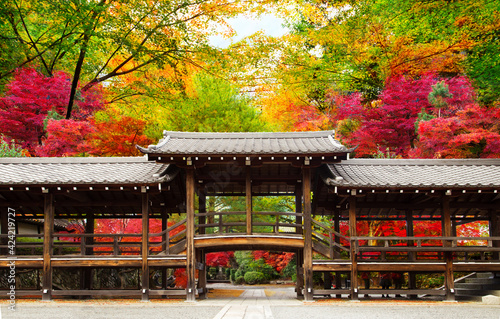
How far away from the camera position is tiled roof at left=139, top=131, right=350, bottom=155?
42.3ft

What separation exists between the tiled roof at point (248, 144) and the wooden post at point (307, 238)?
3.38 feet

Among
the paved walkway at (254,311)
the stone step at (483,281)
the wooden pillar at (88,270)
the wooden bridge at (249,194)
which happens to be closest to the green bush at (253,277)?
the wooden bridge at (249,194)

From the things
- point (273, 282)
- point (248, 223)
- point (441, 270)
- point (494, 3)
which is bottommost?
point (273, 282)

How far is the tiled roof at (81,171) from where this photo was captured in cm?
1320

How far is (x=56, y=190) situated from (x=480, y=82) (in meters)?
23.8

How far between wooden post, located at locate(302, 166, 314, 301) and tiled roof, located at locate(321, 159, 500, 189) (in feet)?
2.02

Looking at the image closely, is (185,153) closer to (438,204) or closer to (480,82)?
(438,204)

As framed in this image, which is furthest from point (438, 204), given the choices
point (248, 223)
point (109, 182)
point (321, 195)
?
point (109, 182)

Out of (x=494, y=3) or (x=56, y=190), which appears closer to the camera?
(x=56, y=190)

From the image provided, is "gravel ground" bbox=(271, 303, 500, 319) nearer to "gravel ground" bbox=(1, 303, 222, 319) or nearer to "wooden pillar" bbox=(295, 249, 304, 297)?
"gravel ground" bbox=(1, 303, 222, 319)

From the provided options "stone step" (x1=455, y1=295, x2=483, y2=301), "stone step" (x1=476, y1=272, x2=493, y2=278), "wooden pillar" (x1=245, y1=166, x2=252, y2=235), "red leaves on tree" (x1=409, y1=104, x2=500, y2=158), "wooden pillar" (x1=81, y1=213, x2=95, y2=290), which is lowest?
"stone step" (x1=455, y1=295, x2=483, y2=301)

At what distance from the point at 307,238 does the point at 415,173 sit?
4252mm

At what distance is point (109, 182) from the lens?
519 inches

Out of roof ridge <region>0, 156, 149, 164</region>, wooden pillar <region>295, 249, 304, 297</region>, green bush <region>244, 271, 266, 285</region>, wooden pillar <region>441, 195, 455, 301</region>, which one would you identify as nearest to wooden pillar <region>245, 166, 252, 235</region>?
wooden pillar <region>295, 249, 304, 297</region>
